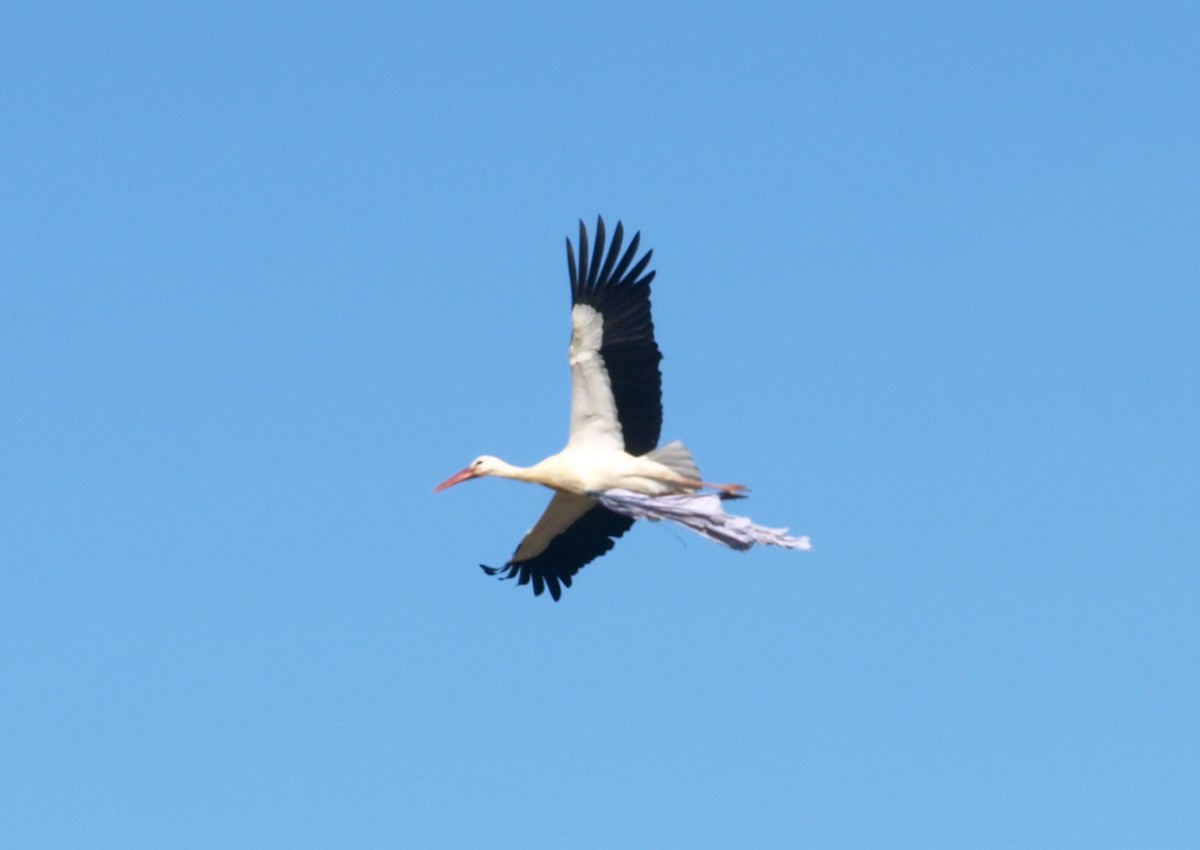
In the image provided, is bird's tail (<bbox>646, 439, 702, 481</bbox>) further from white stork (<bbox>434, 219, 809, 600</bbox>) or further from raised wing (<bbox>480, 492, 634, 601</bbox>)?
raised wing (<bbox>480, 492, 634, 601</bbox>)

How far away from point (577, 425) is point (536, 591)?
9.06 feet

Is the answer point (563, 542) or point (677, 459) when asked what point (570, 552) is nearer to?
point (563, 542)

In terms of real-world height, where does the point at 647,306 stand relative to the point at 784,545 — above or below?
above

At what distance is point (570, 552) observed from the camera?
18859mm

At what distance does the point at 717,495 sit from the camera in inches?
634

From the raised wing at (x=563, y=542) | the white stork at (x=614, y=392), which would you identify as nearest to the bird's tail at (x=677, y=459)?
the white stork at (x=614, y=392)

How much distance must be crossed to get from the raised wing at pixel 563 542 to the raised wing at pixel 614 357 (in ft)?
4.20

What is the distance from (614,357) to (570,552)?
9.13ft

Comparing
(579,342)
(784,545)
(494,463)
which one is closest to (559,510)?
(494,463)

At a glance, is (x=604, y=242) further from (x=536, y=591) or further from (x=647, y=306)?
(x=536, y=591)

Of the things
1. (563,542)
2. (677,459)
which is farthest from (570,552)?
(677,459)

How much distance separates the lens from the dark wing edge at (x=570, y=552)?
18.5 meters

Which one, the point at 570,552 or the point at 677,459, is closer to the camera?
the point at 677,459

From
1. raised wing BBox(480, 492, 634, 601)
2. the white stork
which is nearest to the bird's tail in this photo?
the white stork
